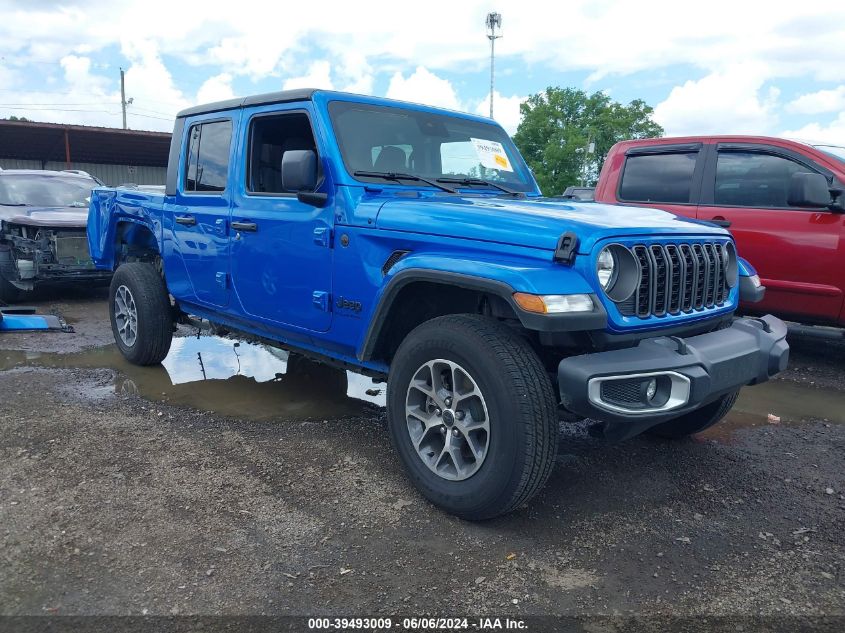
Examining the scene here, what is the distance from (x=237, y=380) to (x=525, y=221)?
3163 mm

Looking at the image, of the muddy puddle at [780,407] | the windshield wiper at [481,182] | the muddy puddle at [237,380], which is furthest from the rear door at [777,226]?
the muddy puddle at [237,380]

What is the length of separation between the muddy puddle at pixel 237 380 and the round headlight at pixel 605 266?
227 cm

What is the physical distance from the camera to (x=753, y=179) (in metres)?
5.83

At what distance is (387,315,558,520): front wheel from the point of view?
2.74 meters

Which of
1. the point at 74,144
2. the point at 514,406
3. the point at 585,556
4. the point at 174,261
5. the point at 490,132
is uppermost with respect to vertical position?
the point at 74,144

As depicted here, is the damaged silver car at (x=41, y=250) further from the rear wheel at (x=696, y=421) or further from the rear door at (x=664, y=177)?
the rear wheel at (x=696, y=421)

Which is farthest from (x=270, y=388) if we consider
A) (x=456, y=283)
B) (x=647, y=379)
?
(x=647, y=379)

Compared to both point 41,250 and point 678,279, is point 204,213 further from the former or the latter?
point 41,250

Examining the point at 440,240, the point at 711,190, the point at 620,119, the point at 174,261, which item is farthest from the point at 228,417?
the point at 620,119

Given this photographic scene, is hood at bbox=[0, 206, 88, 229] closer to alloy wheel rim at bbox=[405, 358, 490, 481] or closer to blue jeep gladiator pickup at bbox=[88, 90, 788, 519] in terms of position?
blue jeep gladiator pickup at bbox=[88, 90, 788, 519]

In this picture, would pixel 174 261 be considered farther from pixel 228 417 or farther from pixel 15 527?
pixel 15 527

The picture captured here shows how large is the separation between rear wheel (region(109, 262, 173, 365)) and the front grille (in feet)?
12.4

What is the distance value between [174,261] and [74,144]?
2250 cm

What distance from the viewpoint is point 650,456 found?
12.8 feet
